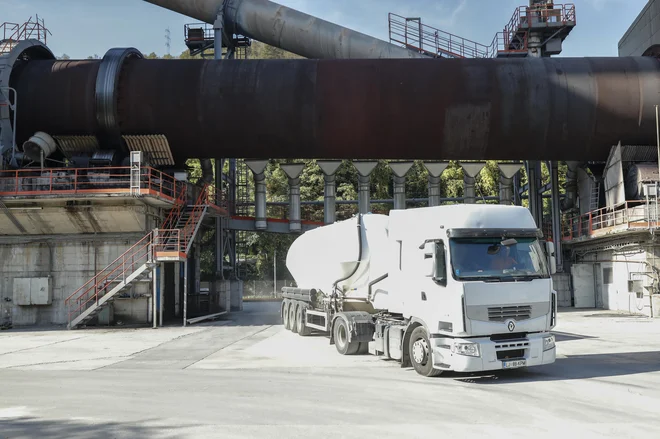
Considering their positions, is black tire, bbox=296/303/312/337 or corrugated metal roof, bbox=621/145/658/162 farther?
corrugated metal roof, bbox=621/145/658/162

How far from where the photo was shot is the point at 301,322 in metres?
21.4

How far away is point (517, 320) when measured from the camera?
1209cm

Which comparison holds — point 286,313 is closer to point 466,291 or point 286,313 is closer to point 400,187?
point 400,187

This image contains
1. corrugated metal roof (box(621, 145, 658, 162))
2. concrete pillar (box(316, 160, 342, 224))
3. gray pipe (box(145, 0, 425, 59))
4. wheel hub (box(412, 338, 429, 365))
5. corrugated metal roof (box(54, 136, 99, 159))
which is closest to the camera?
wheel hub (box(412, 338, 429, 365))

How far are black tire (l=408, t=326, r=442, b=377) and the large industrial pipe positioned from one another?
1612 centimetres

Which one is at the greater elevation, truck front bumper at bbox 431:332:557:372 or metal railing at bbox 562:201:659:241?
metal railing at bbox 562:201:659:241

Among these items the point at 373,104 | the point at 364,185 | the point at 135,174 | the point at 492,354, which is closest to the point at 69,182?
the point at 135,174

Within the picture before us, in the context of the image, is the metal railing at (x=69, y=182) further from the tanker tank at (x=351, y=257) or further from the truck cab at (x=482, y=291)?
the truck cab at (x=482, y=291)

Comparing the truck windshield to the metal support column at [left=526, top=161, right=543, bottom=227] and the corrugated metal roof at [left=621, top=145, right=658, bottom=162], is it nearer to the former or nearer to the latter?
the corrugated metal roof at [left=621, top=145, right=658, bottom=162]

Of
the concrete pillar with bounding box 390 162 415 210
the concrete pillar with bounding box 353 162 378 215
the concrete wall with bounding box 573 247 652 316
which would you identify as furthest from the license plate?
the concrete pillar with bounding box 390 162 415 210

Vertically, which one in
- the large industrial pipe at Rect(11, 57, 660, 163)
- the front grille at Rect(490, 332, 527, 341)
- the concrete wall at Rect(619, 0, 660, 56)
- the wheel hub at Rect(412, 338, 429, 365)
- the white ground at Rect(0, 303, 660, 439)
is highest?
the concrete wall at Rect(619, 0, 660, 56)

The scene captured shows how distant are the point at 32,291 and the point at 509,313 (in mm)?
22518

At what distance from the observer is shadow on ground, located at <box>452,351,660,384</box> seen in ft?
41.5

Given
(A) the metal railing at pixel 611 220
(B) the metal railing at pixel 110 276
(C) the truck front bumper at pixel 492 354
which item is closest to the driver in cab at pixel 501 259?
(C) the truck front bumper at pixel 492 354
